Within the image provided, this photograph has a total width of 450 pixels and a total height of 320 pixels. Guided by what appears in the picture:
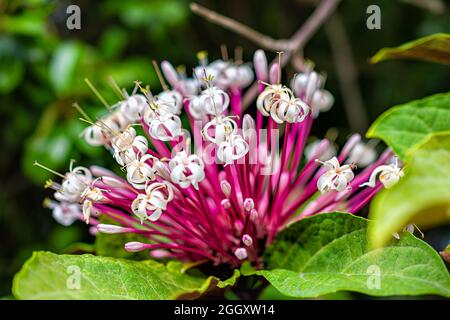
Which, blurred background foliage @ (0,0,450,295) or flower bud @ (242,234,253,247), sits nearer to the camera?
flower bud @ (242,234,253,247)

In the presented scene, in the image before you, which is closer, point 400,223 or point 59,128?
point 400,223

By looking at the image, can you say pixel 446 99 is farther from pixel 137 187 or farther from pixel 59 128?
pixel 59 128

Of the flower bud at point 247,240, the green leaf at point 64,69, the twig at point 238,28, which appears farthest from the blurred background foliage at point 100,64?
the flower bud at point 247,240

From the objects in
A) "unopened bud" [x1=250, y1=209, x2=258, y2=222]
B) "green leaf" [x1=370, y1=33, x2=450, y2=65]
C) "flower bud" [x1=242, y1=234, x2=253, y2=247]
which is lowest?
"flower bud" [x1=242, y1=234, x2=253, y2=247]

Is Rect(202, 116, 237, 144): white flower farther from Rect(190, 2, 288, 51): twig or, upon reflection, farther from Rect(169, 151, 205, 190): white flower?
Rect(190, 2, 288, 51): twig

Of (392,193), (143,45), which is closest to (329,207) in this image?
(392,193)

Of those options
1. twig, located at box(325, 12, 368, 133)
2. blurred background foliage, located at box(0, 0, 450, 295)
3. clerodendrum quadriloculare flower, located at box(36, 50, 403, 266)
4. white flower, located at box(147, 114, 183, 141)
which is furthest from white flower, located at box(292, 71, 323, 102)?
twig, located at box(325, 12, 368, 133)
